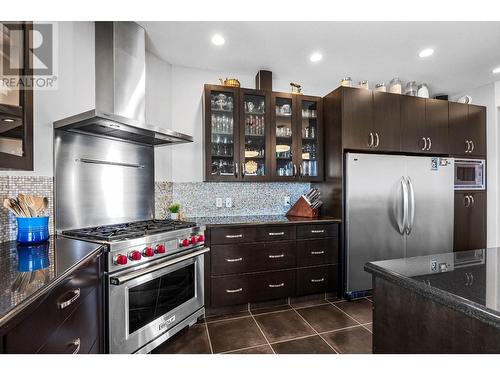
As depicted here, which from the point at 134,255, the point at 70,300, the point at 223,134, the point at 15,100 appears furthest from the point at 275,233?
the point at 15,100

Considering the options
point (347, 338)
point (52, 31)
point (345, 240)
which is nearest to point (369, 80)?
point (345, 240)

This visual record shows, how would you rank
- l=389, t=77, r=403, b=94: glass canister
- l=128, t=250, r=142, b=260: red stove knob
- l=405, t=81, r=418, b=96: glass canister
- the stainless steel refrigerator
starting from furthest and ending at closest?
l=405, t=81, r=418, b=96: glass canister
l=389, t=77, r=403, b=94: glass canister
the stainless steel refrigerator
l=128, t=250, r=142, b=260: red stove knob

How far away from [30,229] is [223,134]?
192 cm

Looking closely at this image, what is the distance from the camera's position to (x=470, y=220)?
340 centimetres

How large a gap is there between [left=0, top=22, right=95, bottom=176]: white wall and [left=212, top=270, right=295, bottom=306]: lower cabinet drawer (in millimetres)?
1716

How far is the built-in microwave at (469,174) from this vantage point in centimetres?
332

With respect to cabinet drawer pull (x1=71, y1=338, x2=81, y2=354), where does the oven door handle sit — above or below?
above

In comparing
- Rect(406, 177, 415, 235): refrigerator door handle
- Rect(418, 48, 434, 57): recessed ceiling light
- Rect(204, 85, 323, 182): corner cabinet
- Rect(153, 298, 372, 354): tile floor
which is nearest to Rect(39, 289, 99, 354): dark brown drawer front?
Rect(153, 298, 372, 354): tile floor

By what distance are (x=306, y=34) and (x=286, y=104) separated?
0.81 metres

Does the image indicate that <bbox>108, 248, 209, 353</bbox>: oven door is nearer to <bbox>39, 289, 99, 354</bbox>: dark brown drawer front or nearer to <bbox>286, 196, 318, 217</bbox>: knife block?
<bbox>39, 289, 99, 354</bbox>: dark brown drawer front

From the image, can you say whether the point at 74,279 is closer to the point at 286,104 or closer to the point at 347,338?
the point at 347,338

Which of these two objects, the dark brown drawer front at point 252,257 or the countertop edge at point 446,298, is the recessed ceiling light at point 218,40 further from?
the countertop edge at point 446,298

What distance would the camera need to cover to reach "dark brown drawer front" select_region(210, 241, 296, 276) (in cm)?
246

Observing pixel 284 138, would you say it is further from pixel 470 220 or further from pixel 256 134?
pixel 470 220
